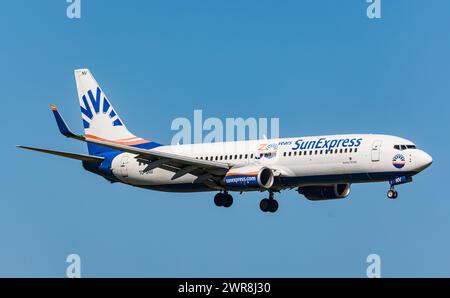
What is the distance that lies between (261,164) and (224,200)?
439cm

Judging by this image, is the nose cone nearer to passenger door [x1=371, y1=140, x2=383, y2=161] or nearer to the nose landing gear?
the nose landing gear

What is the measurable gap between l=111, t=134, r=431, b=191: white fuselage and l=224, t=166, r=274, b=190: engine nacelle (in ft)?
2.27

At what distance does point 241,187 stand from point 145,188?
35.0 feet

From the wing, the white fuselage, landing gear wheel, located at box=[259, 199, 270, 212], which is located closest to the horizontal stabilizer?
the wing

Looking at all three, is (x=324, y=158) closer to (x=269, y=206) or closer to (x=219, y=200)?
(x=269, y=206)

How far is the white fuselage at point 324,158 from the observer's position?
251ft

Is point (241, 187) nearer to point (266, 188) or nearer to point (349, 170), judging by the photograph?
point (266, 188)

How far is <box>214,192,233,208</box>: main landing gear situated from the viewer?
83438 millimetres

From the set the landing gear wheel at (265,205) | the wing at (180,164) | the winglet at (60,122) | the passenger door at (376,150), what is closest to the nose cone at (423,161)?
the passenger door at (376,150)

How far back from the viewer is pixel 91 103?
93.6m

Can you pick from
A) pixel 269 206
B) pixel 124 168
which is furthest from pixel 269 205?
pixel 124 168

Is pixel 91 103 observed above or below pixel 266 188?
above
